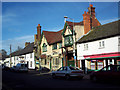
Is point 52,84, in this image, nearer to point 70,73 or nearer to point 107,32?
point 70,73

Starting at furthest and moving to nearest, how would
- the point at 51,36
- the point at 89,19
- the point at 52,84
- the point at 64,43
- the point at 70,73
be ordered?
the point at 51,36 < the point at 64,43 < the point at 89,19 < the point at 70,73 < the point at 52,84

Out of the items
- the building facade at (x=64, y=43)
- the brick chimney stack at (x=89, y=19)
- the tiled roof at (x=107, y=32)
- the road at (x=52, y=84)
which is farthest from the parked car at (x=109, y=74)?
the brick chimney stack at (x=89, y=19)

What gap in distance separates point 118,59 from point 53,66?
1685 cm

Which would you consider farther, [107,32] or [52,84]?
[107,32]

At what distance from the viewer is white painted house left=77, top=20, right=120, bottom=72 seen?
23.2 meters

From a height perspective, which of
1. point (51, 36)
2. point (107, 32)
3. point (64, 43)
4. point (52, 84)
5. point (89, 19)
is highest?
point (89, 19)

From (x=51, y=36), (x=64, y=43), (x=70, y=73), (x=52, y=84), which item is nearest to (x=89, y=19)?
(x=64, y=43)

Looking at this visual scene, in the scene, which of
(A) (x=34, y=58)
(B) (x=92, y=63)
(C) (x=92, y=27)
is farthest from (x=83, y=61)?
(A) (x=34, y=58)

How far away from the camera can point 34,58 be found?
149ft

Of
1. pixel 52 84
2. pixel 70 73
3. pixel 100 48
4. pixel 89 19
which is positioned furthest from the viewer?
pixel 89 19

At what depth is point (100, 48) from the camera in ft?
82.6

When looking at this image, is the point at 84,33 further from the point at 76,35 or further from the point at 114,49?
the point at 114,49

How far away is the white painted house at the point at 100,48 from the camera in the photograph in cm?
2316

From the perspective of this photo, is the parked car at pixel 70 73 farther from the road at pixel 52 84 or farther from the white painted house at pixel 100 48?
the white painted house at pixel 100 48
